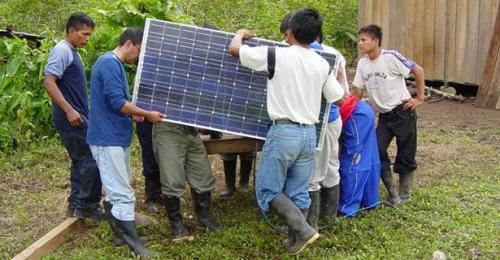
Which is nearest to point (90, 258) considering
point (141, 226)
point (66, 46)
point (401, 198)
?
point (141, 226)

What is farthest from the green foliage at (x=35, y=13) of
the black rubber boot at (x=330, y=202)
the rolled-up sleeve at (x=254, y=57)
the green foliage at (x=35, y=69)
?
the rolled-up sleeve at (x=254, y=57)

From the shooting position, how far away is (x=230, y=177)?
6.84 metres

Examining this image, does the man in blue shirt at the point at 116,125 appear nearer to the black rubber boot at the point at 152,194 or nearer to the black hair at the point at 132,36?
the black hair at the point at 132,36

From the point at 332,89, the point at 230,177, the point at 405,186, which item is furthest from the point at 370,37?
the point at 230,177

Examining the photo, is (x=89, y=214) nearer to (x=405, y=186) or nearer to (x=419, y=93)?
(x=405, y=186)

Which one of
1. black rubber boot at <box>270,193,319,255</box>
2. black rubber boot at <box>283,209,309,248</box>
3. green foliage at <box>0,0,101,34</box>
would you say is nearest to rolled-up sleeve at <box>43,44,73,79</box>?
black rubber boot at <box>270,193,319,255</box>

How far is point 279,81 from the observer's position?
4871mm

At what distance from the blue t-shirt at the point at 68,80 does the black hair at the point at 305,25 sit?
1.94m

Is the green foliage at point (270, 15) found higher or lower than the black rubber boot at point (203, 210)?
higher

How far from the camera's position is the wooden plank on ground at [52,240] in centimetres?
536

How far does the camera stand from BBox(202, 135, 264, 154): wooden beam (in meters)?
5.85

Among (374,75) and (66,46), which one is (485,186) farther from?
(66,46)

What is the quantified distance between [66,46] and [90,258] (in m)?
1.73

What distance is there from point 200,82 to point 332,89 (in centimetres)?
100
